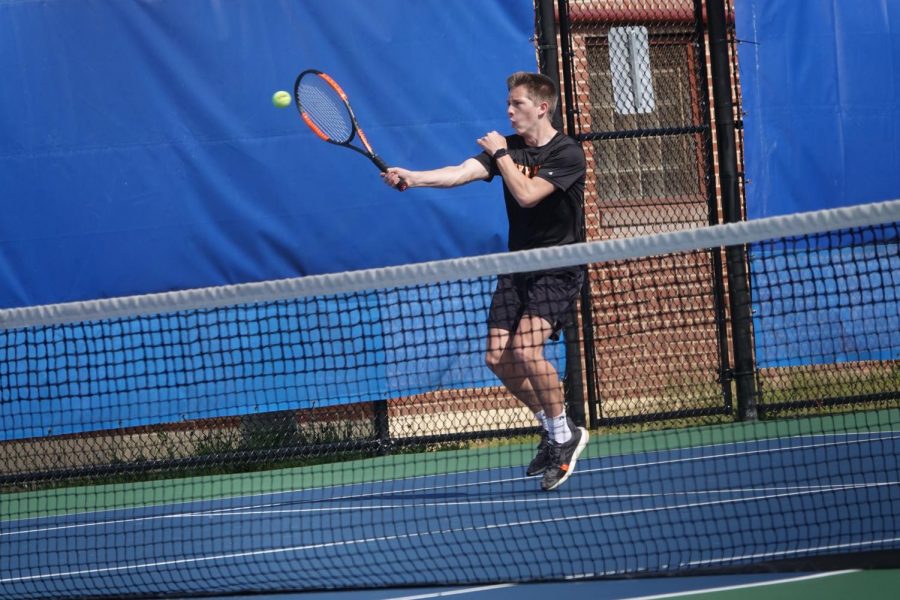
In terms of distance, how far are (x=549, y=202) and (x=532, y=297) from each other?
1.48ft

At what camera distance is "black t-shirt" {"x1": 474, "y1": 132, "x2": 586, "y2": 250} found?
16.5 ft

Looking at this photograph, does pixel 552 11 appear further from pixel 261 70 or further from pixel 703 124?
pixel 261 70

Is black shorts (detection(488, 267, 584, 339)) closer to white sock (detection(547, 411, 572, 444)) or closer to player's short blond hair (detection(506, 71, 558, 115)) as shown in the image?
white sock (detection(547, 411, 572, 444))

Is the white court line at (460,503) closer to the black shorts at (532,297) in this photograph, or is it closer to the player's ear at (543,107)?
the black shorts at (532,297)

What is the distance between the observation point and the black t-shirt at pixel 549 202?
5043 mm

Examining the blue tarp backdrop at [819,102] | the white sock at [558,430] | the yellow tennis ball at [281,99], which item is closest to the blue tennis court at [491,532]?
the white sock at [558,430]

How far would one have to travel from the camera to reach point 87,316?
3562mm

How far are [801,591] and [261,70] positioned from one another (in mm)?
4695

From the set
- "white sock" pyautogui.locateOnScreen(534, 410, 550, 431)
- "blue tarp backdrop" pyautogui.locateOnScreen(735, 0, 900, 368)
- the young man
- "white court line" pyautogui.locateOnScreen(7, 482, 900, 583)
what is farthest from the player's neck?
"blue tarp backdrop" pyautogui.locateOnScreen(735, 0, 900, 368)

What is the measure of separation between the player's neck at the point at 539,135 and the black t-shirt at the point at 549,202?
3cm

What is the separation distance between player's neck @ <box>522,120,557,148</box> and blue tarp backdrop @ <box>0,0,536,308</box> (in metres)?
1.60

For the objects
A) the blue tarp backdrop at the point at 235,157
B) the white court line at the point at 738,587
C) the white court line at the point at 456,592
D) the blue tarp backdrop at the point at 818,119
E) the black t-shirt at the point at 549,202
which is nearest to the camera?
the white court line at the point at 738,587

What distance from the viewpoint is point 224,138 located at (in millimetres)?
6777

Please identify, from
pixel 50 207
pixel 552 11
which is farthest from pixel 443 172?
pixel 50 207
